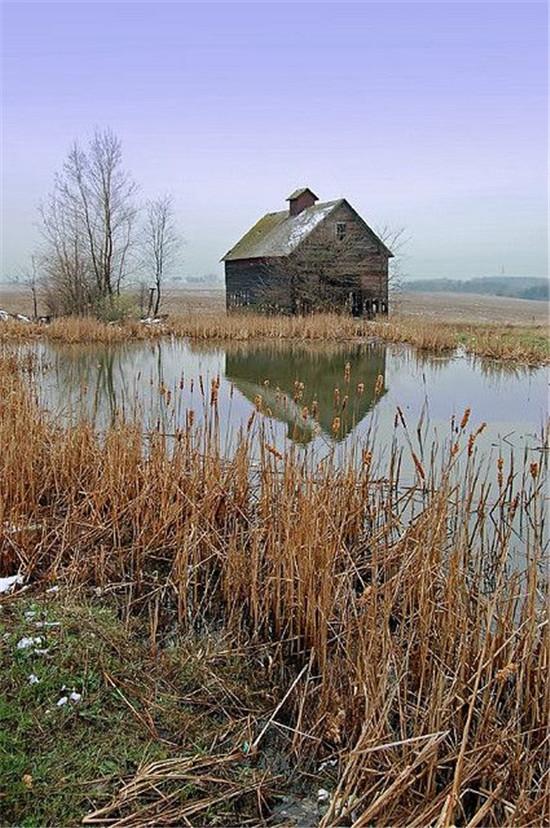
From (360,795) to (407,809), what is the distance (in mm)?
140

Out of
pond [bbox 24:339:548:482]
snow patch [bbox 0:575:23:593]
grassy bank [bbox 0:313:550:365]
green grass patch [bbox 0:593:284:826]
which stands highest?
grassy bank [bbox 0:313:550:365]

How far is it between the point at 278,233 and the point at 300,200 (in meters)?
1.62

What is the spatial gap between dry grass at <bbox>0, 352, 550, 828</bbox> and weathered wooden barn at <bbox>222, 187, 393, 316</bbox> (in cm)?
1693

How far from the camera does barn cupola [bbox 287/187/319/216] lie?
23.6m

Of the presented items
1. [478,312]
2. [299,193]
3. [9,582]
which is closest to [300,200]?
[299,193]

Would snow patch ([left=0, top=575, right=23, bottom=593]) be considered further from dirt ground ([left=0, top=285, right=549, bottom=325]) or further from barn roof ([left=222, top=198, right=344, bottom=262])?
dirt ground ([left=0, top=285, right=549, bottom=325])

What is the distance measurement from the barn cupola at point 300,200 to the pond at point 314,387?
10.6 meters

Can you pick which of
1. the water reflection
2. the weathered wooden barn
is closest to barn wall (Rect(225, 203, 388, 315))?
the weathered wooden barn

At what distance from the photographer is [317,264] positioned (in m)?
20.9

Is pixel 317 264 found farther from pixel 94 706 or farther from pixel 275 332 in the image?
pixel 94 706

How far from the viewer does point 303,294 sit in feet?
68.1

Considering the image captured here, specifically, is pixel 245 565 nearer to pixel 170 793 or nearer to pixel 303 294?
pixel 170 793

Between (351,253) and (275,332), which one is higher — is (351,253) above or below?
above

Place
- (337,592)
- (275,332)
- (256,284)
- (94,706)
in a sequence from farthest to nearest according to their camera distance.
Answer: (256,284) → (275,332) → (337,592) → (94,706)
